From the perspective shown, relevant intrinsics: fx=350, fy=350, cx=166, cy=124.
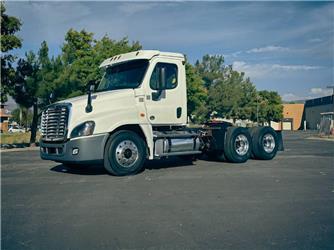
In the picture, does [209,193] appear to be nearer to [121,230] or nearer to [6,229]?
[121,230]

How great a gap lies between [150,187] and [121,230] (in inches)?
107

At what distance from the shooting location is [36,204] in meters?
5.72

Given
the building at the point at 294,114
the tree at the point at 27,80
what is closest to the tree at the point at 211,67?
the building at the point at 294,114

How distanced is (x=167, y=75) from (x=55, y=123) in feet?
10.7

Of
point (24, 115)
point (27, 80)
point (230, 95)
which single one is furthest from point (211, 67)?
point (27, 80)

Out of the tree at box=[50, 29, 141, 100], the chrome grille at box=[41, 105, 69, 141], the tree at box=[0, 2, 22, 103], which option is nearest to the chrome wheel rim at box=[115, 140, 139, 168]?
the chrome grille at box=[41, 105, 69, 141]

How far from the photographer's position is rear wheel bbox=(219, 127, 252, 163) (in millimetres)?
10570

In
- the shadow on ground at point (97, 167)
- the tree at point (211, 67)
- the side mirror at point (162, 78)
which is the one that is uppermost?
the tree at point (211, 67)

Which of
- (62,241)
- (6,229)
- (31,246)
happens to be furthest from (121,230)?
(6,229)

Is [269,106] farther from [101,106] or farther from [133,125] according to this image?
[101,106]

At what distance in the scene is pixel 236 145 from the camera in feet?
35.7

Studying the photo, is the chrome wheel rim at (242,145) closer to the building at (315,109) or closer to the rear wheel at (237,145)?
the rear wheel at (237,145)

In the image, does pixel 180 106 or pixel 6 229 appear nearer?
pixel 6 229

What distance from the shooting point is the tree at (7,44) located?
63.1ft
